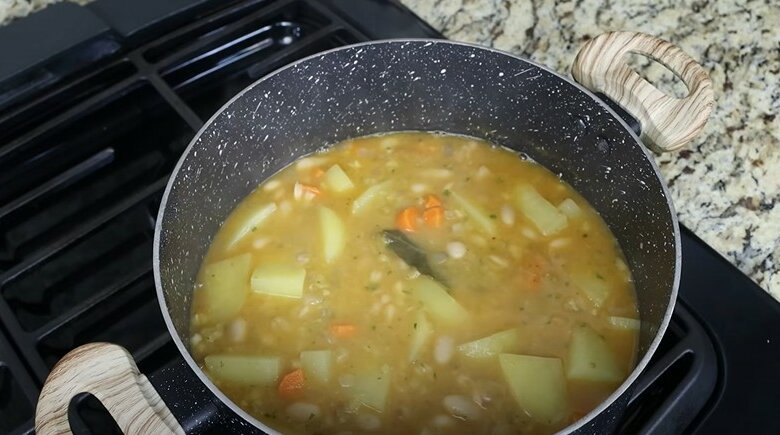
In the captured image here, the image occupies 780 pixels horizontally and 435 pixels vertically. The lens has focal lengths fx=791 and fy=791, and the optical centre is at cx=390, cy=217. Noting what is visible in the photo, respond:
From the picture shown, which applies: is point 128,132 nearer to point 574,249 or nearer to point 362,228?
point 362,228

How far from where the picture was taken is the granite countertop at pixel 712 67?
1.57 metres

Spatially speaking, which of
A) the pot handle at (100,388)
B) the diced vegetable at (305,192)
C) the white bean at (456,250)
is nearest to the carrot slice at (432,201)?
the white bean at (456,250)

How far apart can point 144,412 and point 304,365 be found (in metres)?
0.42

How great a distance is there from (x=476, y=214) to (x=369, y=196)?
22cm

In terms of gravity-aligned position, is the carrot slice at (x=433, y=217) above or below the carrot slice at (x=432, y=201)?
below

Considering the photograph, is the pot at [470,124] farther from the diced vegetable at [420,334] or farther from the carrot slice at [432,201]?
the diced vegetable at [420,334]

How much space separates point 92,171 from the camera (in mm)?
1640

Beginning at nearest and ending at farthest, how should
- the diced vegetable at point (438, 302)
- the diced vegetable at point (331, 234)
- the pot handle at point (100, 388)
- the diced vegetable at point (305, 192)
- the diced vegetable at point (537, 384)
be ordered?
the pot handle at point (100, 388), the diced vegetable at point (537, 384), the diced vegetable at point (438, 302), the diced vegetable at point (331, 234), the diced vegetable at point (305, 192)

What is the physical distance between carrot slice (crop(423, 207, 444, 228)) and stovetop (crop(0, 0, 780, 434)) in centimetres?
45

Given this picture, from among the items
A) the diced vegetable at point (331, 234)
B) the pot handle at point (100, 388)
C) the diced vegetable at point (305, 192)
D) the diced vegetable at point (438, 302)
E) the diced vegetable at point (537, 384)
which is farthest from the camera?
the diced vegetable at point (305, 192)

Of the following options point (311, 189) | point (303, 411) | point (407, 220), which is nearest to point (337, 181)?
point (311, 189)

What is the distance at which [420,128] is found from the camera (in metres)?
1.71

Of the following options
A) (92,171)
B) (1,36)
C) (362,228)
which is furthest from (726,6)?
(1,36)

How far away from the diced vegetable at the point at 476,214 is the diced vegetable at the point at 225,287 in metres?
0.42
